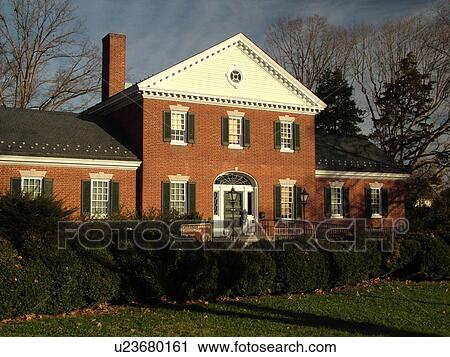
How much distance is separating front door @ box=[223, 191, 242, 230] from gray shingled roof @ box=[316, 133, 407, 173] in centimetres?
450

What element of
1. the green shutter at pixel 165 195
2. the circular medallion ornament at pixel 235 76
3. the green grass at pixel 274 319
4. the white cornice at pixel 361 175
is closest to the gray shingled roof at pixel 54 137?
the green shutter at pixel 165 195

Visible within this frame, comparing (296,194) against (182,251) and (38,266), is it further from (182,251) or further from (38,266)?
(38,266)

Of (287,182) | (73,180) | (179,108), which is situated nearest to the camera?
(73,180)

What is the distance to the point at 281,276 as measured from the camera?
14023 millimetres

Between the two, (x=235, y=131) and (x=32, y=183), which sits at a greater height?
(x=235, y=131)

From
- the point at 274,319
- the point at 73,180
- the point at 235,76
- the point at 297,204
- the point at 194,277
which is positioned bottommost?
the point at 274,319

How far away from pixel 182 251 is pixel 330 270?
12.8 ft

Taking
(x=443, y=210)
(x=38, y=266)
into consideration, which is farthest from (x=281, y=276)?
(x=443, y=210)

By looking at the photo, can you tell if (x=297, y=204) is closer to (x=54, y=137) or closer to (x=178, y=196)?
(x=178, y=196)

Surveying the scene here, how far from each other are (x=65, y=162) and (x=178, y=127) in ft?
15.6

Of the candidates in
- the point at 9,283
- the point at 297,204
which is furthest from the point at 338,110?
the point at 9,283

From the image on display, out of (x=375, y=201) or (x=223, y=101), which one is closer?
(x=223, y=101)

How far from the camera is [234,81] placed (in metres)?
25.9

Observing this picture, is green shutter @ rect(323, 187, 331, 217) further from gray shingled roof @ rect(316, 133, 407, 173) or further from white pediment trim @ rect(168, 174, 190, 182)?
white pediment trim @ rect(168, 174, 190, 182)
